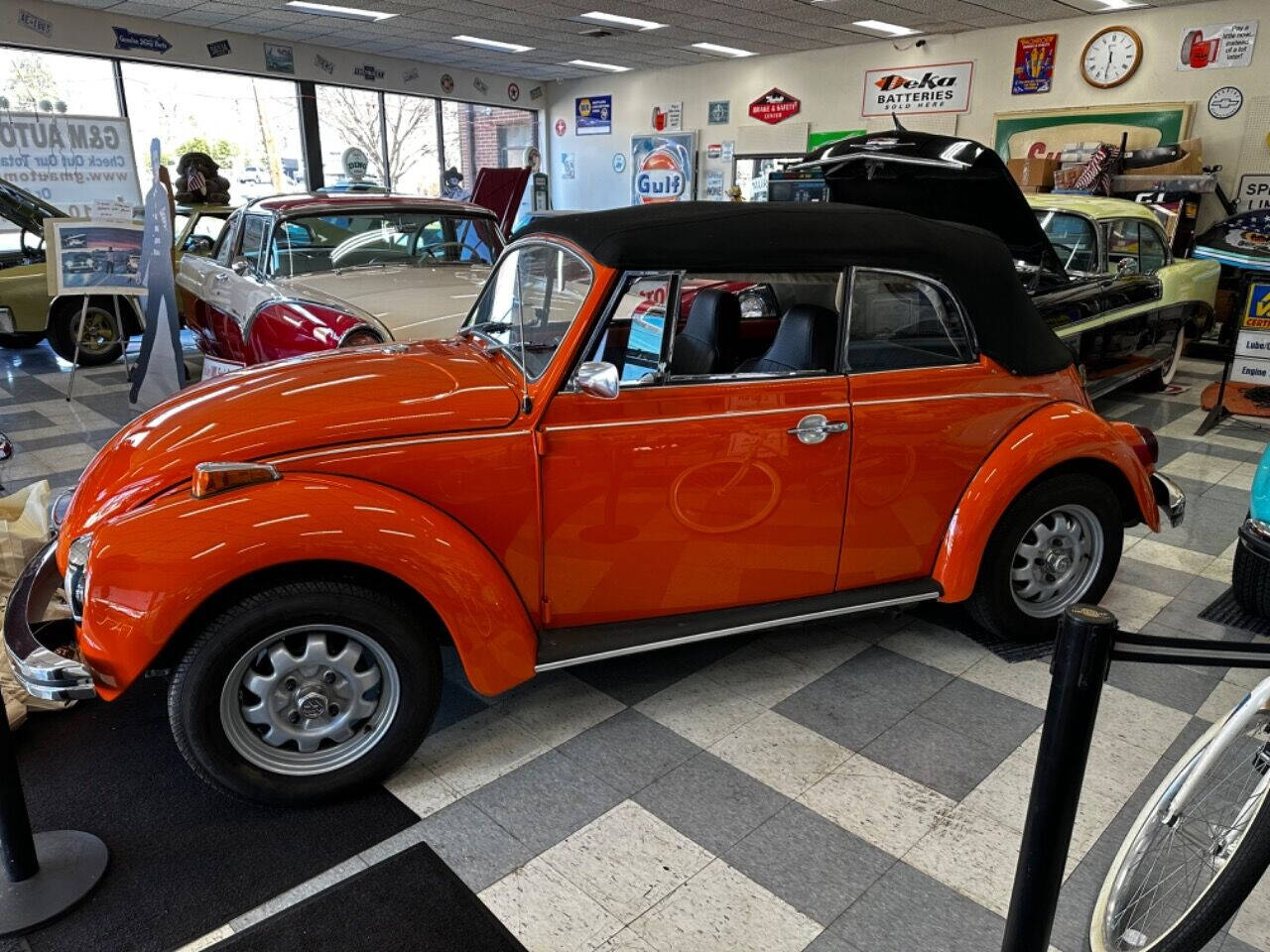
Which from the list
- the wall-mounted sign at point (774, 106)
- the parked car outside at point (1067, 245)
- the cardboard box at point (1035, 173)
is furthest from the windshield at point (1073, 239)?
the wall-mounted sign at point (774, 106)

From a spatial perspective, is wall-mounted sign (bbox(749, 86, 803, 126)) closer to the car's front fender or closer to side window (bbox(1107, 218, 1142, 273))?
side window (bbox(1107, 218, 1142, 273))

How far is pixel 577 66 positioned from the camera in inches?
673

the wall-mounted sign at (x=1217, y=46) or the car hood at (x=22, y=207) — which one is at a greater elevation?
the wall-mounted sign at (x=1217, y=46)

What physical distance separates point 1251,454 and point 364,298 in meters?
6.24

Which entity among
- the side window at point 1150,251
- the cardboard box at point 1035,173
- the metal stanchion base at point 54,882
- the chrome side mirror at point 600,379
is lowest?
the metal stanchion base at point 54,882

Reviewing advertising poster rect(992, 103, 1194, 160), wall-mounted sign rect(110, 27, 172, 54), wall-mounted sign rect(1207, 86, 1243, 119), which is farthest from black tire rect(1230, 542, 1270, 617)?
wall-mounted sign rect(110, 27, 172, 54)

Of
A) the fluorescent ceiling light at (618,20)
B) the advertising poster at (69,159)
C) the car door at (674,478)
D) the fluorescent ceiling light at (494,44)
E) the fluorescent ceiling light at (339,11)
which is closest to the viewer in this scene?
the car door at (674,478)

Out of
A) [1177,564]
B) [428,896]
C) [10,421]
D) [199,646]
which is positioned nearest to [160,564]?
[199,646]

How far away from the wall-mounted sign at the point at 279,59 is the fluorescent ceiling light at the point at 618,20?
5686 millimetres

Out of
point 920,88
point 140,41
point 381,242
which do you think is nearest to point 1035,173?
point 920,88

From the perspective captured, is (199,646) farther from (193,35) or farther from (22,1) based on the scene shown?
(193,35)

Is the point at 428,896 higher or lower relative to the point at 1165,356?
lower

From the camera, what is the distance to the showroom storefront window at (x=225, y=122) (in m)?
13.8

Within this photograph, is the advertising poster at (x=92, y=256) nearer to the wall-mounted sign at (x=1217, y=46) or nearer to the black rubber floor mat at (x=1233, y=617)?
the black rubber floor mat at (x=1233, y=617)
